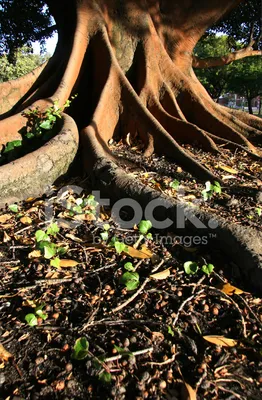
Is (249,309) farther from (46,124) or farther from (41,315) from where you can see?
(46,124)

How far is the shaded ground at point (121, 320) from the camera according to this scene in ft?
4.72

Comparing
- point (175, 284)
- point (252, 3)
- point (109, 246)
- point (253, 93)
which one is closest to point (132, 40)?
point (109, 246)

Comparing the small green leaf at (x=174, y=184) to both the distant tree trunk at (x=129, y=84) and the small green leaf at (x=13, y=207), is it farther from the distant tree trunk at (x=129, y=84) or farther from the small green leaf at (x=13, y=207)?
the small green leaf at (x=13, y=207)

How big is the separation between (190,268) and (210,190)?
1122 mm

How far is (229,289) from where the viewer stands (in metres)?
2.00

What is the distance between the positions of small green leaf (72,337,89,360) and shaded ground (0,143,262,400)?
0.11 feet

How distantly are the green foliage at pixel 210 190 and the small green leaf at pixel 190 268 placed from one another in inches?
38.3

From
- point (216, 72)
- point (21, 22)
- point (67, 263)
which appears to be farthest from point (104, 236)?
point (216, 72)

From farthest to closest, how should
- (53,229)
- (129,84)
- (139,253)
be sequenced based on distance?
(129,84) → (53,229) → (139,253)

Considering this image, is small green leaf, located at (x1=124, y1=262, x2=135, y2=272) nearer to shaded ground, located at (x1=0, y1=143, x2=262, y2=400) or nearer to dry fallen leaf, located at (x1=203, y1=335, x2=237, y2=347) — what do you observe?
shaded ground, located at (x1=0, y1=143, x2=262, y2=400)

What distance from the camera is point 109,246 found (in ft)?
7.79

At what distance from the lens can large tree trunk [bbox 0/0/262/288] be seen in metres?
4.14

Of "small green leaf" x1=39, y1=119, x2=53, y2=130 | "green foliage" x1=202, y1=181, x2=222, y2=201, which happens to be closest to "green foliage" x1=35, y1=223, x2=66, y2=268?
"green foliage" x1=202, y1=181, x2=222, y2=201

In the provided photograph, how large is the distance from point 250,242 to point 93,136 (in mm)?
2024
